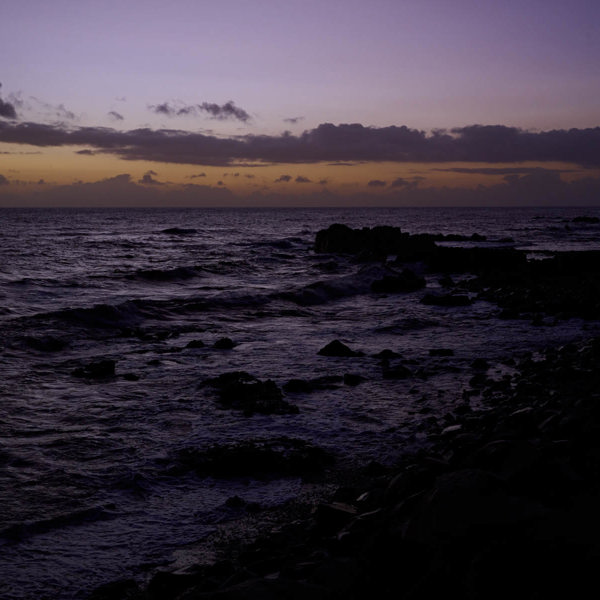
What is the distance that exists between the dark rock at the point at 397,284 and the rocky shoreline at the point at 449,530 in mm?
20024

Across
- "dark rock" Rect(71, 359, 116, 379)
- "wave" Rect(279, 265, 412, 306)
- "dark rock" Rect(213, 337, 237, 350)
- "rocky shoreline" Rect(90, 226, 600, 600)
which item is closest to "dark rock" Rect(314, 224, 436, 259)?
"wave" Rect(279, 265, 412, 306)

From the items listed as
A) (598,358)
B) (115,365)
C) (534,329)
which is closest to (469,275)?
(534,329)

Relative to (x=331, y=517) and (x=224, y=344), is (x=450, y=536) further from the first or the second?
(x=224, y=344)

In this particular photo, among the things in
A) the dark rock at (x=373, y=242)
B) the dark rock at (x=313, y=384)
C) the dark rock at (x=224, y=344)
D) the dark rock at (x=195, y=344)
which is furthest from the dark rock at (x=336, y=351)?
the dark rock at (x=373, y=242)

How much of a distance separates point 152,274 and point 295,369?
2168cm

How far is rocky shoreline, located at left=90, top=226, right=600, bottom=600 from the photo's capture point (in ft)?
11.4

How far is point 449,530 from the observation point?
3918 mm

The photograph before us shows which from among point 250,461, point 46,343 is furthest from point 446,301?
point 250,461

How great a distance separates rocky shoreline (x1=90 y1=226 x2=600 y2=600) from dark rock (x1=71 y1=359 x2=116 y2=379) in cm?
546

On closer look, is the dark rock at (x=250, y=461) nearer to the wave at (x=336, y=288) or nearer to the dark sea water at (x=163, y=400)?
the dark sea water at (x=163, y=400)

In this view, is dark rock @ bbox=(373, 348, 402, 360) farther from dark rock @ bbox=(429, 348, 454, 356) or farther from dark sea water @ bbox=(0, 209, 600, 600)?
dark rock @ bbox=(429, 348, 454, 356)

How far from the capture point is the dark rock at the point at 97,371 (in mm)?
12242

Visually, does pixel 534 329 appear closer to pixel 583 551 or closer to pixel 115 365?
pixel 115 365

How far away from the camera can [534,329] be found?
17578 millimetres
